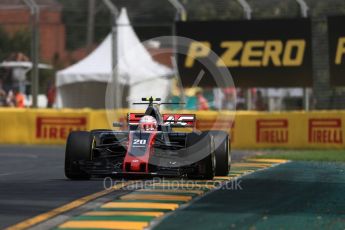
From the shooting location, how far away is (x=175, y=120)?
46.6 feet

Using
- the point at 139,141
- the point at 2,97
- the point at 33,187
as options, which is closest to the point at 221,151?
the point at 139,141

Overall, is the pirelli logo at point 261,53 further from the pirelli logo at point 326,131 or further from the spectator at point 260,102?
the spectator at point 260,102

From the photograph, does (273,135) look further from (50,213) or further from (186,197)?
(50,213)

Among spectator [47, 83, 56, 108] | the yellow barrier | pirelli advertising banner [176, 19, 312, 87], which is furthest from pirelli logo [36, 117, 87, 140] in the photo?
spectator [47, 83, 56, 108]

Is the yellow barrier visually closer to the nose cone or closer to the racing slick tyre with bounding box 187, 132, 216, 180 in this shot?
the racing slick tyre with bounding box 187, 132, 216, 180

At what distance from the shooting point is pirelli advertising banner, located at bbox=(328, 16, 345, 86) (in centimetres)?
2569

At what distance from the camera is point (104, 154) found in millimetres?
13422

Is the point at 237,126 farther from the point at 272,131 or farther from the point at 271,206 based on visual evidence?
the point at 271,206

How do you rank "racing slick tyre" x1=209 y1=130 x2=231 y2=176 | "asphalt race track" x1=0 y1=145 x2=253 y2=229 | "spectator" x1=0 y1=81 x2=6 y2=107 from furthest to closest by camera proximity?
1. "spectator" x1=0 y1=81 x2=6 y2=107
2. "racing slick tyre" x1=209 y1=130 x2=231 y2=176
3. "asphalt race track" x1=0 y1=145 x2=253 y2=229

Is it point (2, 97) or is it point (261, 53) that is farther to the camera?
point (2, 97)

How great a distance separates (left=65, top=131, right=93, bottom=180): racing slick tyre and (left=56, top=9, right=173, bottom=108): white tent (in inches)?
667

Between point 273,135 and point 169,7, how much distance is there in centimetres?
533

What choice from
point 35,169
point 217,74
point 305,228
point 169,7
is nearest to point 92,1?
point 169,7

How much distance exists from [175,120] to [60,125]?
45.1ft
